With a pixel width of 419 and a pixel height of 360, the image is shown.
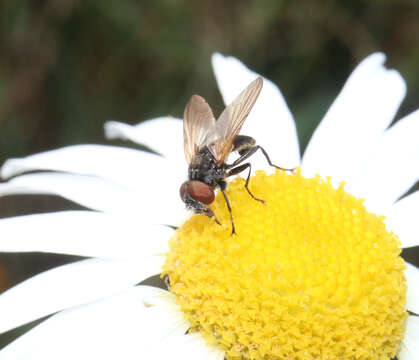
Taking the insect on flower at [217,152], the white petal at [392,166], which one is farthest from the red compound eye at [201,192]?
the white petal at [392,166]

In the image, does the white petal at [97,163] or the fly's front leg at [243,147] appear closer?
the fly's front leg at [243,147]

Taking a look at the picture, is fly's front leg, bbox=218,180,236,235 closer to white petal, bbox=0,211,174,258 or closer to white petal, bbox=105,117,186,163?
white petal, bbox=0,211,174,258

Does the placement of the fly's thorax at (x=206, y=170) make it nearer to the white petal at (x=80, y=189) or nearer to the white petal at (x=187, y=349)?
the white petal at (x=80, y=189)

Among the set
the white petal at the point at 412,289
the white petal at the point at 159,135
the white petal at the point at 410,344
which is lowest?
the white petal at the point at 410,344

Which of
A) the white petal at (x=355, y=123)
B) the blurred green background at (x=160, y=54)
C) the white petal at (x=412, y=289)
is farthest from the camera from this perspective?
the blurred green background at (x=160, y=54)

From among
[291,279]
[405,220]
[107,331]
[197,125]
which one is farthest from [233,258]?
[405,220]

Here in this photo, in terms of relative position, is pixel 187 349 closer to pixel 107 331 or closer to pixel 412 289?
pixel 107 331
